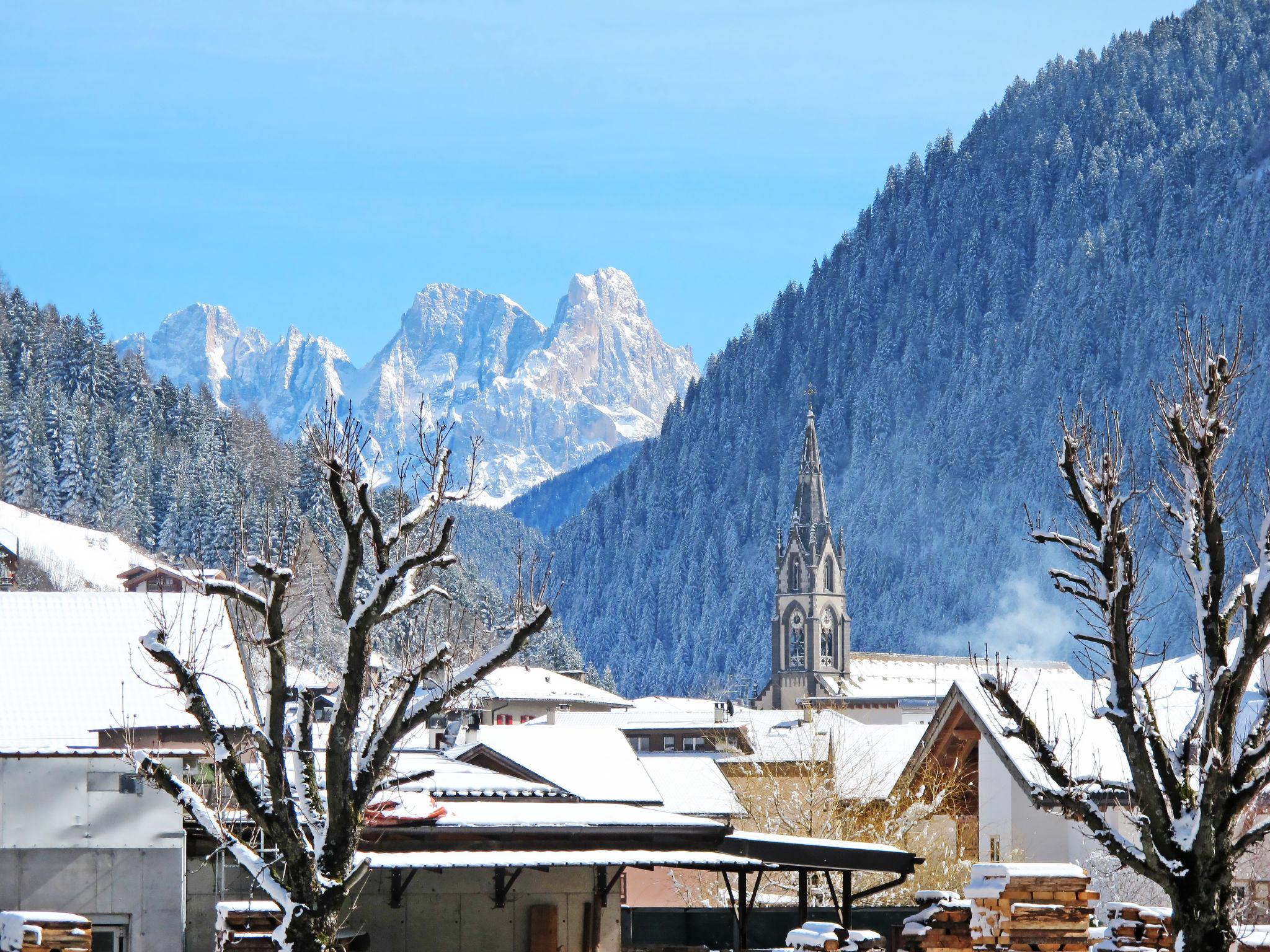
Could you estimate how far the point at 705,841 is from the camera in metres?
26.9

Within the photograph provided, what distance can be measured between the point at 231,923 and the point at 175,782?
4.83ft

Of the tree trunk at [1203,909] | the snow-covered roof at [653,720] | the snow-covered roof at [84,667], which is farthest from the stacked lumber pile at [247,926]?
the snow-covered roof at [653,720]

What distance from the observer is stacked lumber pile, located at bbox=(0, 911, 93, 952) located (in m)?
18.3

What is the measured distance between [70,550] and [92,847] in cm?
15931

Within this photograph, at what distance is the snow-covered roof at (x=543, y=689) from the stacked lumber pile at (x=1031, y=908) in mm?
115255

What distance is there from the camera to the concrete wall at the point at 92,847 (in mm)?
23203

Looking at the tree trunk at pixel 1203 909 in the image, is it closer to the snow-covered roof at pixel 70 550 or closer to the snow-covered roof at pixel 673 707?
the snow-covered roof at pixel 673 707

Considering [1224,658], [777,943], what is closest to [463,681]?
[1224,658]

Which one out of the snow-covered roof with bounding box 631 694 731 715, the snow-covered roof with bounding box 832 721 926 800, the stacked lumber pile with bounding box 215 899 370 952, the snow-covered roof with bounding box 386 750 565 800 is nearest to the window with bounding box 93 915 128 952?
the stacked lumber pile with bounding box 215 899 370 952

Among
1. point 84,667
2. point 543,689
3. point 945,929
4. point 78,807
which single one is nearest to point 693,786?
point 84,667

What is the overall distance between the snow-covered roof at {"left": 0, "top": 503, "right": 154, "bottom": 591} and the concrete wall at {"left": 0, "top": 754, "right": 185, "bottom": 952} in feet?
466

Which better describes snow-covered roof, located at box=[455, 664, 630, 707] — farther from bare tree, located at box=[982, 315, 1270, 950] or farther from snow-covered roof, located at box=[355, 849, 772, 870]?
bare tree, located at box=[982, 315, 1270, 950]

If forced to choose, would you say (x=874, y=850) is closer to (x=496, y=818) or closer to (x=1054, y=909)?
(x=496, y=818)

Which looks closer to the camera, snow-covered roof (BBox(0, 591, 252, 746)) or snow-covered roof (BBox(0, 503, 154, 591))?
snow-covered roof (BBox(0, 591, 252, 746))
